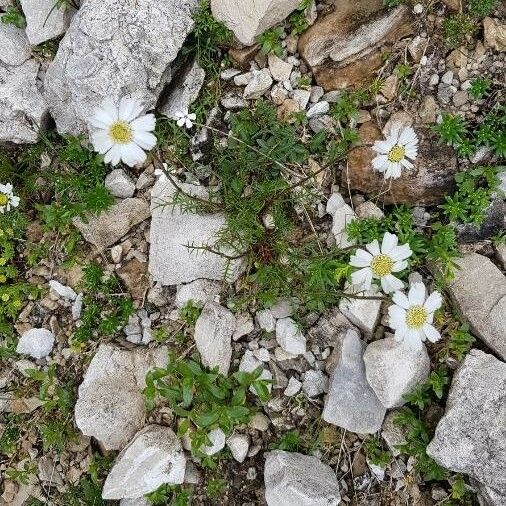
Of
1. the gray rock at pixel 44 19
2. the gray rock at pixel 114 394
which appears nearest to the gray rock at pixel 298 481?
the gray rock at pixel 114 394

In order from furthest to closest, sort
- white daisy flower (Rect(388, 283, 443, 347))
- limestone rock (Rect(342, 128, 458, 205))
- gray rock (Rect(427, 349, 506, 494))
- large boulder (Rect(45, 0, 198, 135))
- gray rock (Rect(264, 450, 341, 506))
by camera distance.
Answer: large boulder (Rect(45, 0, 198, 135)) < limestone rock (Rect(342, 128, 458, 205)) < gray rock (Rect(264, 450, 341, 506)) < gray rock (Rect(427, 349, 506, 494)) < white daisy flower (Rect(388, 283, 443, 347))

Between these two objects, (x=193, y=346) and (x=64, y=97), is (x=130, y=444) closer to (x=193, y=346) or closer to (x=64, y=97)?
(x=193, y=346)

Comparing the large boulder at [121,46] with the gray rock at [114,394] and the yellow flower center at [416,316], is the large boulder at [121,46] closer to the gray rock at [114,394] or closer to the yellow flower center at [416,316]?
the gray rock at [114,394]

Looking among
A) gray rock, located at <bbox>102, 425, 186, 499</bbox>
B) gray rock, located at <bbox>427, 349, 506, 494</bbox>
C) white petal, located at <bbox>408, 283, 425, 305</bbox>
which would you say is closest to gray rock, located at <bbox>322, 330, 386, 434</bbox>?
gray rock, located at <bbox>427, 349, 506, 494</bbox>

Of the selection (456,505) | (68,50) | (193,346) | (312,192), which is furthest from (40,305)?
(456,505)

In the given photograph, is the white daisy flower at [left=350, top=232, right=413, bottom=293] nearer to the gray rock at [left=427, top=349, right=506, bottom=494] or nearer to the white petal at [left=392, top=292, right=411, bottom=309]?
the white petal at [left=392, top=292, right=411, bottom=309]

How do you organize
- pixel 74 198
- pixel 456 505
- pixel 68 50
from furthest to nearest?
pixel 74 198 < pixel 68 50 < pixel 456 505
